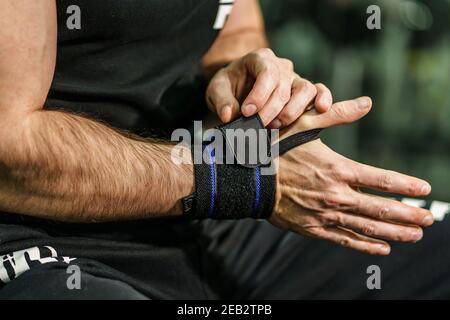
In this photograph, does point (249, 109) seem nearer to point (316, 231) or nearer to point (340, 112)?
point (340, 112)

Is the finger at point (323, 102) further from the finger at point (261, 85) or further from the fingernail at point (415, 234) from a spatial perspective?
the fingernail at point (415, 234)

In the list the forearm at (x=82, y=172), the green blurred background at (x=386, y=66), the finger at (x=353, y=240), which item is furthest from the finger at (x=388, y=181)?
the green blurred background at (x=386, y=66)

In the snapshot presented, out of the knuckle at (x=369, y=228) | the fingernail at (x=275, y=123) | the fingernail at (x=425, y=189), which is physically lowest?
the knuckle at (x=369, y=228)

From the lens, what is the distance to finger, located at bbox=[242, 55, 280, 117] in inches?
54.7

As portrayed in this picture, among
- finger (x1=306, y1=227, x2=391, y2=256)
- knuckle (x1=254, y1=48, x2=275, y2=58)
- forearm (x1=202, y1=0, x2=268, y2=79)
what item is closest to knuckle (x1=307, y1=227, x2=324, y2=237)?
finger (x1=306, y1=227, x2=391, y2=256)

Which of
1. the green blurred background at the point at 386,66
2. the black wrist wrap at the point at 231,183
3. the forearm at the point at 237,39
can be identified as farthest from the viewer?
the green blurred background at the point at 386,66

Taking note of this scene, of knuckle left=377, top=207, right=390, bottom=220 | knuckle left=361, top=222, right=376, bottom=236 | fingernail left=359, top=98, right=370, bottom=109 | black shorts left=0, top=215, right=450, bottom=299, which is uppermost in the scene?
fingernail left=359, top=98, right=370, bottom=109

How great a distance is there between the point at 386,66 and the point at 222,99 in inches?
93.0

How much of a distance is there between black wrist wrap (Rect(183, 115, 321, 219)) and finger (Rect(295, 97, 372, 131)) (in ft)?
0.28

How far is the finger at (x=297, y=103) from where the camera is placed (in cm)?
142

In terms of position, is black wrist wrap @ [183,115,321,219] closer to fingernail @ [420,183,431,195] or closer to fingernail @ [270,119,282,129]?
fingernail @ [270,119,282,129]

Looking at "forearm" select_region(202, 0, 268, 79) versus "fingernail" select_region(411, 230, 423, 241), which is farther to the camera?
"forearm" select_region(202, 0, 268, 79)
